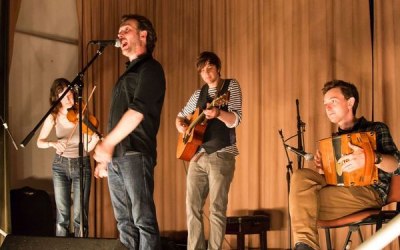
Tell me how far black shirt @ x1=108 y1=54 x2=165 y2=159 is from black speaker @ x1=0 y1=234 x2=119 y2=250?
50 cm

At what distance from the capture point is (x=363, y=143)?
Answer: 301 centimetres

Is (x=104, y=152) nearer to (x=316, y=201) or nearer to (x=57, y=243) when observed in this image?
(x=57, y=243)

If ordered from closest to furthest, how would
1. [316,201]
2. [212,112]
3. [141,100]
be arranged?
1. [141,100]
2. [316,201]
3. [212,112]

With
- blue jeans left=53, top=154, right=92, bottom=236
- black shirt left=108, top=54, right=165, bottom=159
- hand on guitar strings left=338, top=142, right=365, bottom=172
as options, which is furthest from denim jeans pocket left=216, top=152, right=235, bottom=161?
blue jeans left=53, top=154, right=92, bottom=236

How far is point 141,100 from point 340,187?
1.23 meters

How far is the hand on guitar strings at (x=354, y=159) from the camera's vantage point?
2994 mm

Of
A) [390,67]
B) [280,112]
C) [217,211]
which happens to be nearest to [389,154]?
[217,211]

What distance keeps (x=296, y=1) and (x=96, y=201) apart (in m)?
3.09

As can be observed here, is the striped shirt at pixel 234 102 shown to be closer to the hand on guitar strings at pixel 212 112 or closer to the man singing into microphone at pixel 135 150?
the hand on guitar strings at pixel 212 112

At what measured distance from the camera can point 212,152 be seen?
4.13m

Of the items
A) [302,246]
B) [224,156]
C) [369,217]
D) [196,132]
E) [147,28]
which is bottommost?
[302,246]

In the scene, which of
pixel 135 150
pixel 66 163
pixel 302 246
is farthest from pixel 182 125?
pixel 302 246

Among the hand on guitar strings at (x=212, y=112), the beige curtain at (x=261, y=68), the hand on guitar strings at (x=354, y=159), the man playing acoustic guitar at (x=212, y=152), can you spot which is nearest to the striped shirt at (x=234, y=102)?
the man playing acoustic guitar at (x=212, y=152)

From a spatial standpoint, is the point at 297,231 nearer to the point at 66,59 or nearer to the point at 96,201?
the point at 96,201
